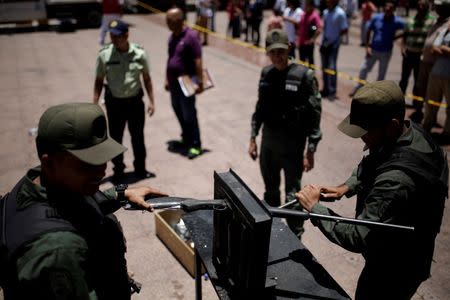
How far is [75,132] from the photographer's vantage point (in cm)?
160

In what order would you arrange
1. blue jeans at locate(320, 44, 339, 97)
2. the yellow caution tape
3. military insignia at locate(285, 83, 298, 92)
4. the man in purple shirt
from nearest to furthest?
military insignia at locate(285, 83, 298, 92)
the man in purple shirt
the yellow caution tape
blue jeans at locate(320, 44, 339, 97)

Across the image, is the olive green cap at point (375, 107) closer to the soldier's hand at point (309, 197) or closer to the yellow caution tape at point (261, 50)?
the soldier's hand at point (309, 197)

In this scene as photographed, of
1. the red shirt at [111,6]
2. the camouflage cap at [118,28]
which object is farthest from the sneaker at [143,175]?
the red shirt at [111,6]

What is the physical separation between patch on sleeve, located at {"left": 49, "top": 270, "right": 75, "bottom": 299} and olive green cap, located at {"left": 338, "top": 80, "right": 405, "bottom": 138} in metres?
1.65

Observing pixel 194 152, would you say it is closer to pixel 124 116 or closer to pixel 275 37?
pixel 124 116

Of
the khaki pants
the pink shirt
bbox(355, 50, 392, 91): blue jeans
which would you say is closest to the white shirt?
the pink shirt

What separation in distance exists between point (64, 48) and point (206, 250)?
39.6 ft

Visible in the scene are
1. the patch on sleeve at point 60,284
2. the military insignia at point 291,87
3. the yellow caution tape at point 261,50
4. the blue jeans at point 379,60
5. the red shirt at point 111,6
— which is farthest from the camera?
the red shirt at point 111,6

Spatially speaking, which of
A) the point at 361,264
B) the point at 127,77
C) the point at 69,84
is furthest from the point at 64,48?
the point at 361,264

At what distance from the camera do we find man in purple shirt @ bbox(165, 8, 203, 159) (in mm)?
5199

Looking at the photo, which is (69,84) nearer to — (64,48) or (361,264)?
(64,48)

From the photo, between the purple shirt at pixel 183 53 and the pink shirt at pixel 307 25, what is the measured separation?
3894 millimetres

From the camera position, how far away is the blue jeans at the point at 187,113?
5543mm

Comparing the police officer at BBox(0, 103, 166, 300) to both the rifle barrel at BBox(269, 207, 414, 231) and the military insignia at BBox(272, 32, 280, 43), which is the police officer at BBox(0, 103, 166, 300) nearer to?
the rifle barrel at BBox(269, 207, 414, 231)
